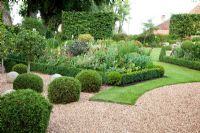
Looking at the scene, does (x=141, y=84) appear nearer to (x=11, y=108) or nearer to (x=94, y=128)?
(x=94, y=128)

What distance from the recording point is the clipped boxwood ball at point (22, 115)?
23.1ft

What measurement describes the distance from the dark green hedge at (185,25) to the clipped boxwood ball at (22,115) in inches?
1228

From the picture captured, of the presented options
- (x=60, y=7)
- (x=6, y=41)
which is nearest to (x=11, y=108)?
(x=6, y=41)

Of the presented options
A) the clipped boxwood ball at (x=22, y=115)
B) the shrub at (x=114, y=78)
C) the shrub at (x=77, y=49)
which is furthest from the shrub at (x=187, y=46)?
the clipped boxwood ball at (x=22, y=115)

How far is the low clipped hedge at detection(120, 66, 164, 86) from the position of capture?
45.8 ft

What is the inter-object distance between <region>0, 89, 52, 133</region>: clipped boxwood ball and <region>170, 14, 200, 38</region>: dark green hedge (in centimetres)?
3120

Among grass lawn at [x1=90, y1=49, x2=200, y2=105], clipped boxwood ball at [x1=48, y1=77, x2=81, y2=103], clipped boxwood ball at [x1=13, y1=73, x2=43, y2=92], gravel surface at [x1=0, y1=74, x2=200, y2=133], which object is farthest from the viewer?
clipped boxwood ball at [x1=13, y1=73, x2=43, y2=92]

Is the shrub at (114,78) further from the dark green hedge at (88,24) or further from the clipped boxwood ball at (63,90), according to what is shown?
the dark green hedge at (88,24)

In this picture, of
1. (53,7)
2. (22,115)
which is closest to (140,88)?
(22,115)

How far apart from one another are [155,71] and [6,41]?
6048 millimetres

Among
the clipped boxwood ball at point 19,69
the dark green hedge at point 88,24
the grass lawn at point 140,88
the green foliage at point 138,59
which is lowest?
the grass lawn at point 140,88

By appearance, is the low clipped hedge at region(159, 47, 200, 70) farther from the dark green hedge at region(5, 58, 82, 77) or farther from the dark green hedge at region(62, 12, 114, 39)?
the dark green hedge at region(62, 12, 114, 39)

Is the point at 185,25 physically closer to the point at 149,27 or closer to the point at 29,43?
the point at 149,27

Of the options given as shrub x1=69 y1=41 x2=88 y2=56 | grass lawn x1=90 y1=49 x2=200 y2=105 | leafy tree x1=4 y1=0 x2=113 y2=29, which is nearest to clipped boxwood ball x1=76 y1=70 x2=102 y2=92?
grass lawn x1=90 y1=49 x2=200 y2=105
